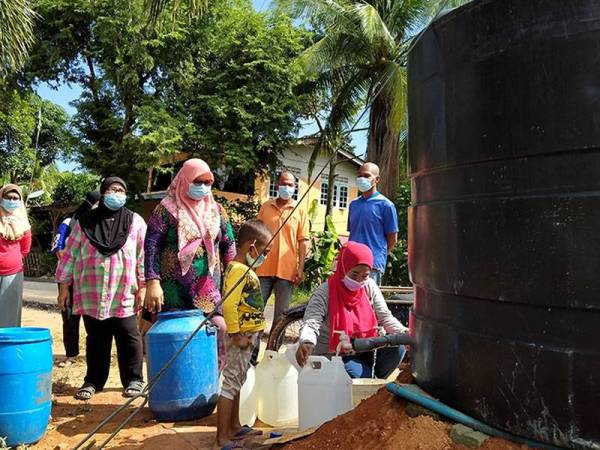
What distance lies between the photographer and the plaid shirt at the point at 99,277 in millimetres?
4344

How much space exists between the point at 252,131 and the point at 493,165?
1669cm

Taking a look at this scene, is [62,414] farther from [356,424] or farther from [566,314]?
[566,314]

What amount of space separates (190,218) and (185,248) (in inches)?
8.4

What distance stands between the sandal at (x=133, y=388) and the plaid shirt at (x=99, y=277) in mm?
523

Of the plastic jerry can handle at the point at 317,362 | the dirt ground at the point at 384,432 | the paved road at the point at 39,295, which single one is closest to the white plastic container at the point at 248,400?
the plastic jerry can handle at the point at 317,362

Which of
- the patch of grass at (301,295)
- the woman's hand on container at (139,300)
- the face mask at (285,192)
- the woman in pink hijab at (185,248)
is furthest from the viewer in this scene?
the patch of grass at (301,295)

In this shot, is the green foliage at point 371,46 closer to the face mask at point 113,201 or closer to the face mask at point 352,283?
the face mask at point 113,201

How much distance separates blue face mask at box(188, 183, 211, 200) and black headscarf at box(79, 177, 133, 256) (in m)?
0.90

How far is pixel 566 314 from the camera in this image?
1.23 meters

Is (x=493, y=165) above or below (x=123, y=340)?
above

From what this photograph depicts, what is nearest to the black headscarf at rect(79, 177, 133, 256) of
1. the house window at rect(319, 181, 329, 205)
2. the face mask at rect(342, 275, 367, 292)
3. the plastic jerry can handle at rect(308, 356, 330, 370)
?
the face mask at rect(342, 275, 367, 292)

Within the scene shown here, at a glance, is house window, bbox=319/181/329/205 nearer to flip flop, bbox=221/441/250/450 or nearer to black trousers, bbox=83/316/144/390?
black trousers, bbox=83/316/144/390

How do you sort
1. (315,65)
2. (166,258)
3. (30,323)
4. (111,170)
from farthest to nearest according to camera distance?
(111,170)
(315,65)
(30,323)
(166,258)

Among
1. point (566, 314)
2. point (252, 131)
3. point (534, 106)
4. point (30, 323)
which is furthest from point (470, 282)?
point (252, 131)
